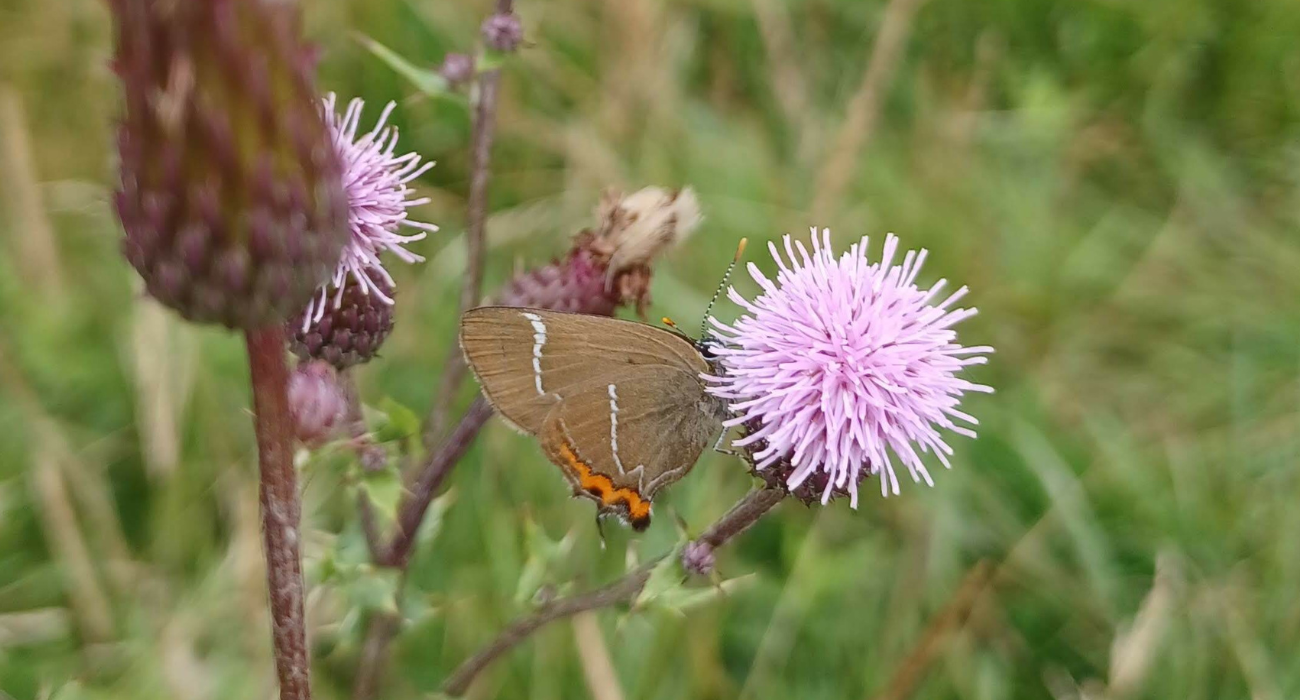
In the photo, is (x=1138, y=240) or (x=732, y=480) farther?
(x=1138, y=240)

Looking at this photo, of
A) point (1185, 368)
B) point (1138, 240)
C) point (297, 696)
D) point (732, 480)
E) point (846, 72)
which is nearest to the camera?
point (297, 696)

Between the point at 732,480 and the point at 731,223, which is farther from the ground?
the point at 731,223

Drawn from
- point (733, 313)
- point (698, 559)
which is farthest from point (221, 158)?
point (733, 313)

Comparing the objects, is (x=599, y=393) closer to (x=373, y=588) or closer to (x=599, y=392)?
(x=599, y=392)

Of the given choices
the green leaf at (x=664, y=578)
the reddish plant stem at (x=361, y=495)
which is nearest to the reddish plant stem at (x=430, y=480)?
the reddish plant stem at (x=361, y=495)

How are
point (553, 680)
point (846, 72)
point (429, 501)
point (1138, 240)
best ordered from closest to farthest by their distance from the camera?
point (429, 501), point (553, 680), point (1138, 240), point (846, 72)

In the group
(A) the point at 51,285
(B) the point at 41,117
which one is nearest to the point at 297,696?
Answer: (A) the point at 51,285

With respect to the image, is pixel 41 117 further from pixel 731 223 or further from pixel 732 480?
pixel 732 480
